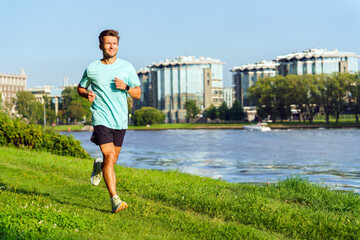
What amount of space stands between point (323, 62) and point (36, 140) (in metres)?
155

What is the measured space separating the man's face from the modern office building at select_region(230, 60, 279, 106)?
17670 centimetres

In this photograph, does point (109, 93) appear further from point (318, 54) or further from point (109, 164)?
point (318, 54)

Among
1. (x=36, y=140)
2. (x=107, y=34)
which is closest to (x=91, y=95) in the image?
(x=107, y=34)

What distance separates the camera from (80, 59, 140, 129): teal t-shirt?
6.30 m

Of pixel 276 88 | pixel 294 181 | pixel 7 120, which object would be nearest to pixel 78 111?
pixel 276 88

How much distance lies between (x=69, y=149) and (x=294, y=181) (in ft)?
39.6

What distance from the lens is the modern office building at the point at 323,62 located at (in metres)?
163

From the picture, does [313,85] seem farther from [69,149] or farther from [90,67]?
[90,67]

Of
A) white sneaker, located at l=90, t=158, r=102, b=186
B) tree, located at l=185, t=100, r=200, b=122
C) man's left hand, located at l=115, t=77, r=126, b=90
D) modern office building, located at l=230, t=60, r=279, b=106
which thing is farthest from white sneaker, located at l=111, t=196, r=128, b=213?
modern office building, located at l=230, t=60, r=279, b=106

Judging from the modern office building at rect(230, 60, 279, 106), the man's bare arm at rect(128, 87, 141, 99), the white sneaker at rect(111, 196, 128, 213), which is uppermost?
the modern office building at rect(230, 60, 279, 106)

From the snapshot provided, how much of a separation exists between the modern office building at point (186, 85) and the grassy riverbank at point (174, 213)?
165862mm

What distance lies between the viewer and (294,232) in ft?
18.1

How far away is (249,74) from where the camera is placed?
18462 centimetres

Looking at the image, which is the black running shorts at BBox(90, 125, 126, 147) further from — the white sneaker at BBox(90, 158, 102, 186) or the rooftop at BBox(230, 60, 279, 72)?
the rooftop at BBox(230, 60, 279, 72)
